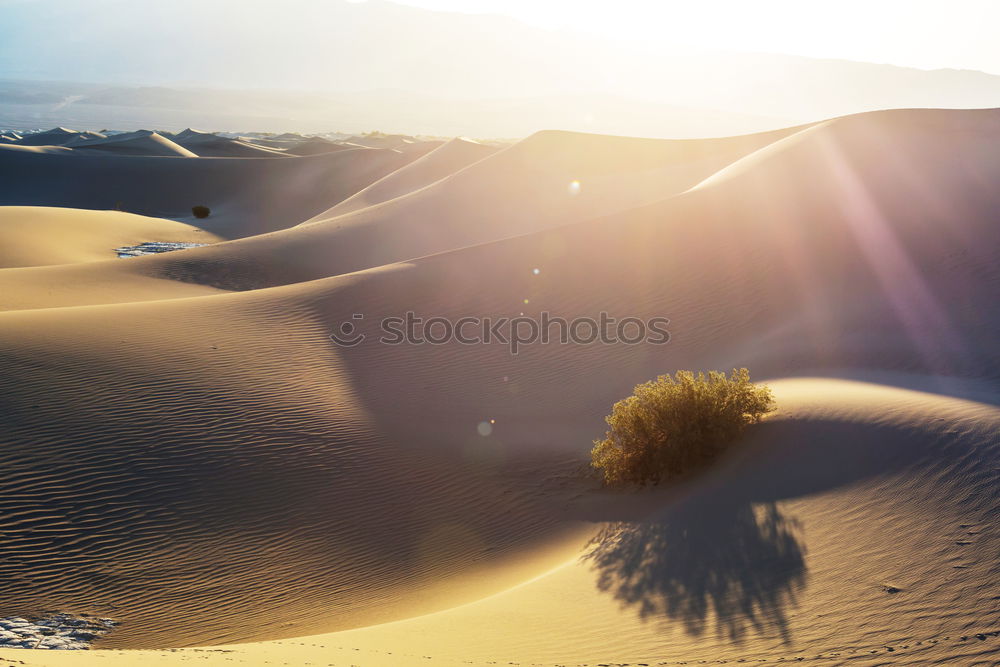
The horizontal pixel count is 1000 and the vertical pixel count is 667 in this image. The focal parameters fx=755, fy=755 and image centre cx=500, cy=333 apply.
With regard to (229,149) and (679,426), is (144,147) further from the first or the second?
(679,426)

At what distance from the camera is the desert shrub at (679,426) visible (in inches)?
368

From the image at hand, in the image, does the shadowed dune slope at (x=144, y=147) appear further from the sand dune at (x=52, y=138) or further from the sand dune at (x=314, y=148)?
the sand dune at (x=52, y=138)

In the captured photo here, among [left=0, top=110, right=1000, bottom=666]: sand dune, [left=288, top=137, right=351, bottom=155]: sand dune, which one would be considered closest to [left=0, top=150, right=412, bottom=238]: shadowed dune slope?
[left=288, top=137, right=351, bottom=155]: sand dune

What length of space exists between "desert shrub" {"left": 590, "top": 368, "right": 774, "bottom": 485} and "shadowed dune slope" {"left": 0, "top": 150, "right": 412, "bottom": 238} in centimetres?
4640

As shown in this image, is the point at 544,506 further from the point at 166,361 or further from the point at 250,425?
the point at 166,361

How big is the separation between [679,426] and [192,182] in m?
58.5

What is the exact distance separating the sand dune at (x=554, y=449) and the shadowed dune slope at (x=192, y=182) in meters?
35.2

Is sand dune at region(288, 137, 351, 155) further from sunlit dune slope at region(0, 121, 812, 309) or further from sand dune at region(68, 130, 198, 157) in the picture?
sunlit dune slope at region(0, 121, 812, 309)

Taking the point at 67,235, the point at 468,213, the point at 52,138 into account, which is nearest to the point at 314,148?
the point at 52,138

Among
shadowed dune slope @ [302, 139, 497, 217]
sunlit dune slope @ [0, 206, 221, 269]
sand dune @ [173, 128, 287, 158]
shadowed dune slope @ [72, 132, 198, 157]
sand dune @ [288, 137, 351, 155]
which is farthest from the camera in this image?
sand dune @ [288, 137, 351, 155]

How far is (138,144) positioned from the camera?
230 ft

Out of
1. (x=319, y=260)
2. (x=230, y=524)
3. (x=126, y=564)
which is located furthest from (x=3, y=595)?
(x=319, y=260)

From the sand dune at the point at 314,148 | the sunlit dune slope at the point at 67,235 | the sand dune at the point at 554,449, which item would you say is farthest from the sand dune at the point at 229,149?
the sand dune at the point at 554,449

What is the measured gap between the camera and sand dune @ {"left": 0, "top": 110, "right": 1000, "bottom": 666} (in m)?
6.00
